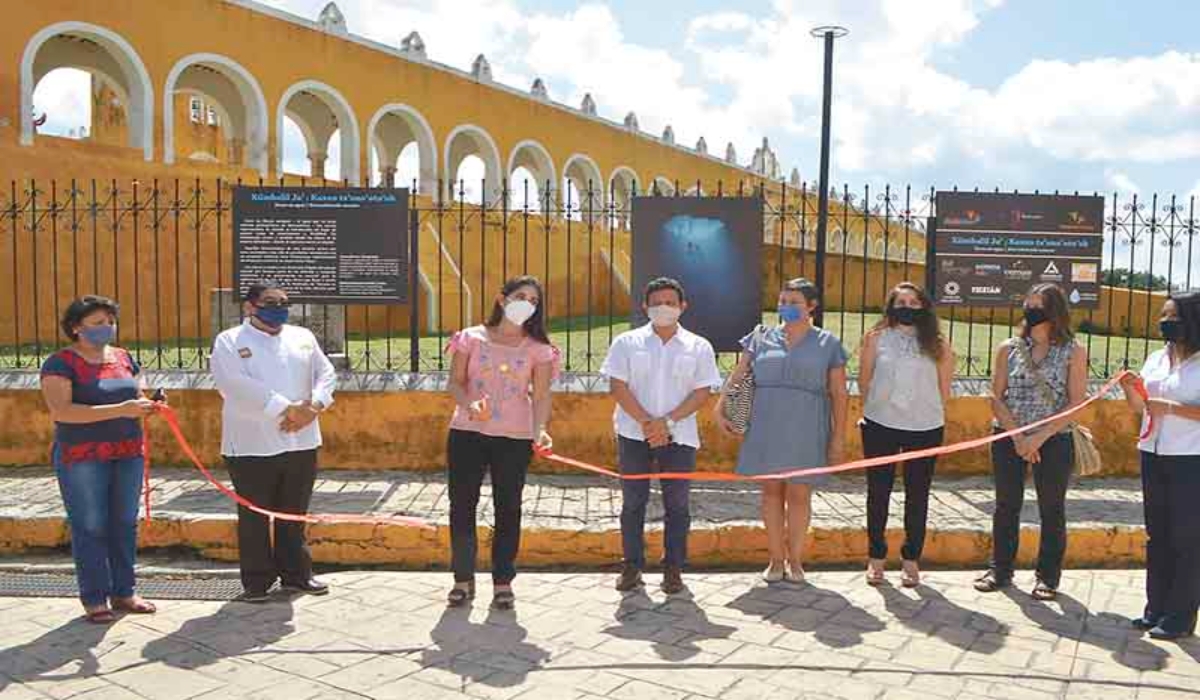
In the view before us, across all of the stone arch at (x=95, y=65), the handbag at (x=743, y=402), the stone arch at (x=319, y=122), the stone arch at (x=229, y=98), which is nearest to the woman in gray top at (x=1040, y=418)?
the handbag at (x=743, y=402)

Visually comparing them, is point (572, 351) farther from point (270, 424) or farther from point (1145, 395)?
point (1145, 395)

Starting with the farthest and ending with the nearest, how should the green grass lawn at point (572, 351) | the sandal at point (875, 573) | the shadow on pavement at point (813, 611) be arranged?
the green grass lawn at point (572, 351), the sandal at point (875, 573), the shadow on pavement at point (813, 611)

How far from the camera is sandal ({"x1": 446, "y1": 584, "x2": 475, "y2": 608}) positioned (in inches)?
179

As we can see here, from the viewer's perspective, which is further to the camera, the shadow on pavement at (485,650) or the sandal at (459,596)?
the sandal at (459,596)

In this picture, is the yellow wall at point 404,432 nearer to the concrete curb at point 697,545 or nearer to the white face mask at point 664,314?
the concrete curb at point 697,545

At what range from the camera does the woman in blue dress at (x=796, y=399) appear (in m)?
4.69

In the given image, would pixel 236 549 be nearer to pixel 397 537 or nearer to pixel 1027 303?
pixel 397 537

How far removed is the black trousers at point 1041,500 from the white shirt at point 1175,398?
0.47 meters

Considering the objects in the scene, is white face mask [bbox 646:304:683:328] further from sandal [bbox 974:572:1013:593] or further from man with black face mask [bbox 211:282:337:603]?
sandal [bbox 974:572:1013:593]

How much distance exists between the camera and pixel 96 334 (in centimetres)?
427

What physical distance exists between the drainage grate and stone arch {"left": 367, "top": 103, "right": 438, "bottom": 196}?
562 inches

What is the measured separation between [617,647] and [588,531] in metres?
1.56

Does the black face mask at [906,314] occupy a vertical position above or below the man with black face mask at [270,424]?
above

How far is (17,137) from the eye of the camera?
12.8 m
